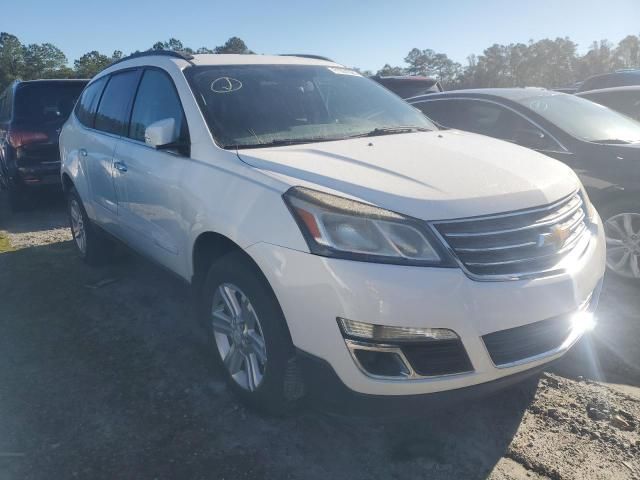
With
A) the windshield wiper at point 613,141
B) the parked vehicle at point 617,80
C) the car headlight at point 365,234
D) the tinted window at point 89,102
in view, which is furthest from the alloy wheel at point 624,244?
the parked vehicle at point 617,80

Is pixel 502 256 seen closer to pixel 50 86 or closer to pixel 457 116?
pixel 457 116

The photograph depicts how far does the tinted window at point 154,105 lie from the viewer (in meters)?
3.28

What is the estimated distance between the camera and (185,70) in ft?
11.1

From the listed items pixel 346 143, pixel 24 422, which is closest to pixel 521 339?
pixel 346 143

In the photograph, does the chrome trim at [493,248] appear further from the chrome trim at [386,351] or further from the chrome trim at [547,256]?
the chrome trim at [386,351]

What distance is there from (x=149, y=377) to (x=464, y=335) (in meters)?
1.98

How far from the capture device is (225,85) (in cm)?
333

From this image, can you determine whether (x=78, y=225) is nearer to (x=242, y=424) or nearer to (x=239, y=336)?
(x=239, y=336)

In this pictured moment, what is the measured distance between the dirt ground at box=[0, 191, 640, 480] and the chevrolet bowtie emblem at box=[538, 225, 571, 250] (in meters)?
0.58

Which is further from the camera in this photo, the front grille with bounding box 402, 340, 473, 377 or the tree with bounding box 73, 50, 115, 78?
the tree with bounding box 73, 50, 115, 78

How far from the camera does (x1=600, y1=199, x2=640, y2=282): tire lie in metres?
4.21

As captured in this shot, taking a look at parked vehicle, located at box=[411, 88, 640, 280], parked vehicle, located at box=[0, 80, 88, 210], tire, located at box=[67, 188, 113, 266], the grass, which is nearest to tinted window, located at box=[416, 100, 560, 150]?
parked vehicle, located at box=[411, 88, 640, 280]

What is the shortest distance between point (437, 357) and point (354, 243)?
1.82 ft

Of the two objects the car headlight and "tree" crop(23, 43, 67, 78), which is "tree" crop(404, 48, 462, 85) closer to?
"tree" crop(23, 43, 67, 78)
